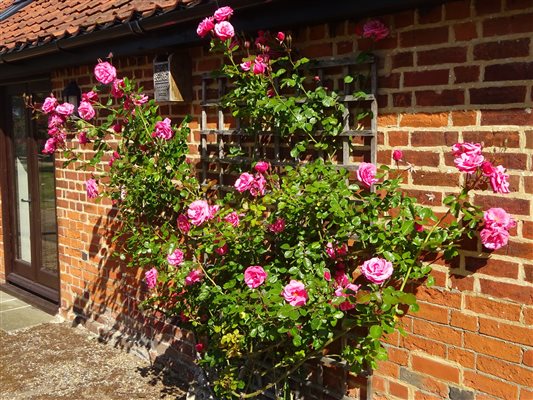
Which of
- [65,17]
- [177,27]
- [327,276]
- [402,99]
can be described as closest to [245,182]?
[327,276]

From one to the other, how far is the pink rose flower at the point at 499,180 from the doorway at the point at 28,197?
15.2 feet

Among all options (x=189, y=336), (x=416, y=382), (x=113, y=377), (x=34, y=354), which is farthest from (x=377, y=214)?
(x=34, y=354)

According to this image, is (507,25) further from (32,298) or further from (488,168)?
(32,298)

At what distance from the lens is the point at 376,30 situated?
267cm

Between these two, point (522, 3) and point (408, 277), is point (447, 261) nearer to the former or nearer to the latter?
point (408, 277)

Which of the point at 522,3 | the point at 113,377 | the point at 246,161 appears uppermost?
the point at 522,3

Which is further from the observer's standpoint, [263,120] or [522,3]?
[263,120]

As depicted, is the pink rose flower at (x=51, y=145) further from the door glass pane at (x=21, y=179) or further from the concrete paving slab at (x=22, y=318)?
the door glass pane at (x=21, y=179)

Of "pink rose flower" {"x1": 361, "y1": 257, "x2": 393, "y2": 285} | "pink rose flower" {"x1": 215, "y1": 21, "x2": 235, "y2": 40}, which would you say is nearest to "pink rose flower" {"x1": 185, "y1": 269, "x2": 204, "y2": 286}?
"pink rose flower" {"x1": 361, "y1": 257, "x2": 393, "y2": 285}

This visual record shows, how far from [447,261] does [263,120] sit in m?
1.28

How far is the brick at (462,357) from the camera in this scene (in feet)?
8.42

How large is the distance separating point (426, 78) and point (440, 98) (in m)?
0.12

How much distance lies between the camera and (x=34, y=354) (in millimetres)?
4785

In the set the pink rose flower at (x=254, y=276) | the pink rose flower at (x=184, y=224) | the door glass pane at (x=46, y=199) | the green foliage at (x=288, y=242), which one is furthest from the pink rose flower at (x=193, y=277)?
the door glass pane at (x=46, y=199)
